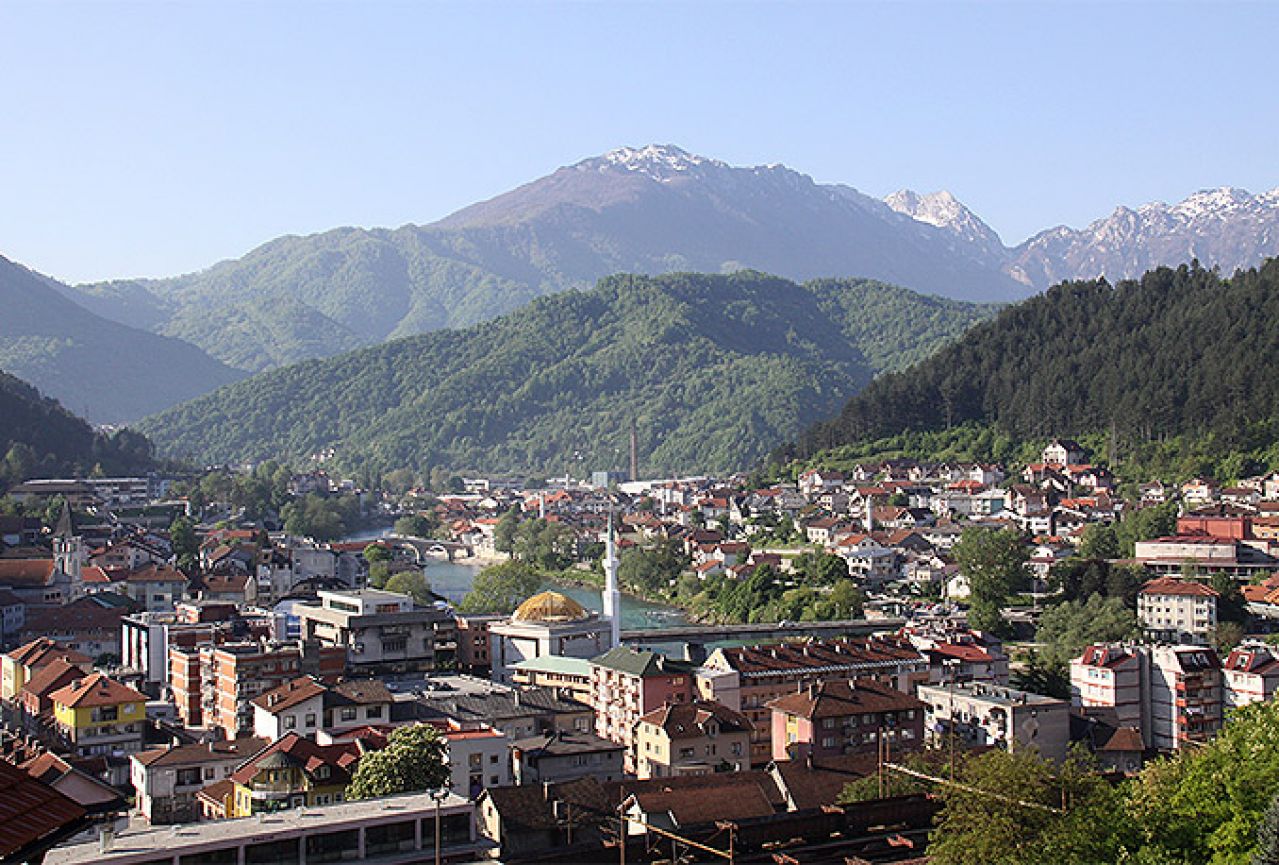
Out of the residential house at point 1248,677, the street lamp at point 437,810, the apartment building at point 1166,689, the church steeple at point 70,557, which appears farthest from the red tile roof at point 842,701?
the church steeple at point 70,557

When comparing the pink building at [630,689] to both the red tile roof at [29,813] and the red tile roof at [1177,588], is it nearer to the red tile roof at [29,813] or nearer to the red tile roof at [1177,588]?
the red tile roof at [1177,588]

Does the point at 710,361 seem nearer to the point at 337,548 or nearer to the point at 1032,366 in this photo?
the point at 1032,366

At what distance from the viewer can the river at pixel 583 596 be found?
117 ft

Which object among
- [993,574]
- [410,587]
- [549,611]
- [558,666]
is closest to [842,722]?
[558,666]

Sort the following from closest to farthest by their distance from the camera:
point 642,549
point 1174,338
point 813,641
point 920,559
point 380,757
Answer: point 380,757 → point 813,641 → point 920,559 → point 642,549 → point 1174,338

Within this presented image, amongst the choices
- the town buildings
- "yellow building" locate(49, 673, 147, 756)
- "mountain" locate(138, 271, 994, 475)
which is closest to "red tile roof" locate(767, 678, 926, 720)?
the town buildings

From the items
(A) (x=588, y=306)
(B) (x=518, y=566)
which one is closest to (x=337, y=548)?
(B) (x=518, y=566)

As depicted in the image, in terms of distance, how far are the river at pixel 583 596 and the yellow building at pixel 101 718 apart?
14.2m

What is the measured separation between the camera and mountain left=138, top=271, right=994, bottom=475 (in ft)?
285

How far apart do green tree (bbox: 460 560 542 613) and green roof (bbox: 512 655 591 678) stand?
9243 mm

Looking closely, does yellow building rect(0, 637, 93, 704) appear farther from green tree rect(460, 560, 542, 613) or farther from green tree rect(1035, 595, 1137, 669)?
green tree rect(1035, 595, 1137, 669)

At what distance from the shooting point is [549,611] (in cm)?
2520

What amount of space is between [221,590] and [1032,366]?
29.9m

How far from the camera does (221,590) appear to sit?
1275 inches
